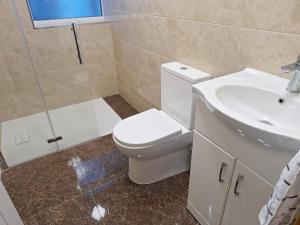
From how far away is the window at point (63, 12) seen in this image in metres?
2.26

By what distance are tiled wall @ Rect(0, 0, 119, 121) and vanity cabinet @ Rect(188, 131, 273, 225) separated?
186cm

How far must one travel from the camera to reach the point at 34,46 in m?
2.25

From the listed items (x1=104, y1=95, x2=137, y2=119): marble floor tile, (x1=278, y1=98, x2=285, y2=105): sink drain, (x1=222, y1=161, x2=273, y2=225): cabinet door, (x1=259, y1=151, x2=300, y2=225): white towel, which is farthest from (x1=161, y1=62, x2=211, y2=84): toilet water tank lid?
(x1=104, y1=95, x2=137, y2=119): marble floor tile

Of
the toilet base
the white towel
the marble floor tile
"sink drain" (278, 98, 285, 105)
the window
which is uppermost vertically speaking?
the window

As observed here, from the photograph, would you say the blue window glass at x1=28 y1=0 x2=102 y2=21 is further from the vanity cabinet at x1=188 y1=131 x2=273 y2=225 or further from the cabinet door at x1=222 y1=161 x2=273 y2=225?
the cabinet door at x1=222 y1=161 x2=273 y2=225

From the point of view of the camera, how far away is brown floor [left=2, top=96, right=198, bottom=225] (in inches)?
55.2

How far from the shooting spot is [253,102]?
100 cm

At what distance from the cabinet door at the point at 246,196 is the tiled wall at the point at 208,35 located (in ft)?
1.75

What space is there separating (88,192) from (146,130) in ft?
2.15

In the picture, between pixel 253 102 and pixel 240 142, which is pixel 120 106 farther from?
pixel 240 142

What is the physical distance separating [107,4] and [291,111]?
2300 mm

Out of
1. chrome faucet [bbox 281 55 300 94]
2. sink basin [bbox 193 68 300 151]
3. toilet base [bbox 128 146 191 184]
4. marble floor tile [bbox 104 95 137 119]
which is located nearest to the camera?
sink basin [bbox 193 68 300 151]

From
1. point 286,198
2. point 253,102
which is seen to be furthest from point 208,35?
point 286,198

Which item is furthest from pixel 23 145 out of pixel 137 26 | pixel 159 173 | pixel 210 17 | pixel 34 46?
pixel 210 17
